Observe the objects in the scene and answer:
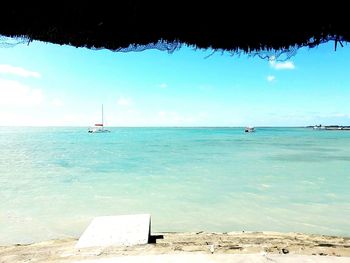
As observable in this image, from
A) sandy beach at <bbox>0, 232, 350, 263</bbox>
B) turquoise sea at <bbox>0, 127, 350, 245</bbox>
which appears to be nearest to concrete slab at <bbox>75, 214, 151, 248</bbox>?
sandy beach at <bbox>0, 232, 350, 263</bbox>

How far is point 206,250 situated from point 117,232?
99cm

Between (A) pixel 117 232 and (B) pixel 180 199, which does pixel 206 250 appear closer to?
(A) pixel 117 232

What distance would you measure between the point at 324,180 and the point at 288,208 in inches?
253

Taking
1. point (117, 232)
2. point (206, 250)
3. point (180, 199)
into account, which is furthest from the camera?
point (180, 199)

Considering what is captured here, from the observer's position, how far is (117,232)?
3756 millimetres

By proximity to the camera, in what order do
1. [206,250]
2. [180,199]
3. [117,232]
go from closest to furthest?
1. [206,250]
2. [117,232]
3. [180,199]

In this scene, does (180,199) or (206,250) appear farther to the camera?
(180,199)

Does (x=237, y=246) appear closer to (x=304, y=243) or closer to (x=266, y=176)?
(x=304, y=243)

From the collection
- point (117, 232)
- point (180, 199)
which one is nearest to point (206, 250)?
point (117, 232)

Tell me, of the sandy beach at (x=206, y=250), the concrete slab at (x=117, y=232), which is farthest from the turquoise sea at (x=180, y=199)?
the concrete slab at (x=117, y=232)

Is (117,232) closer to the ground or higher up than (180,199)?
higher up

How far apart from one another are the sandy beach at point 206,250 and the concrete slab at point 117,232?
103 mm

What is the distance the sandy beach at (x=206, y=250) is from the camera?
9.30ft

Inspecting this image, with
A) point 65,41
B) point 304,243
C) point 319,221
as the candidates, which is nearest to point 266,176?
point 319,221
